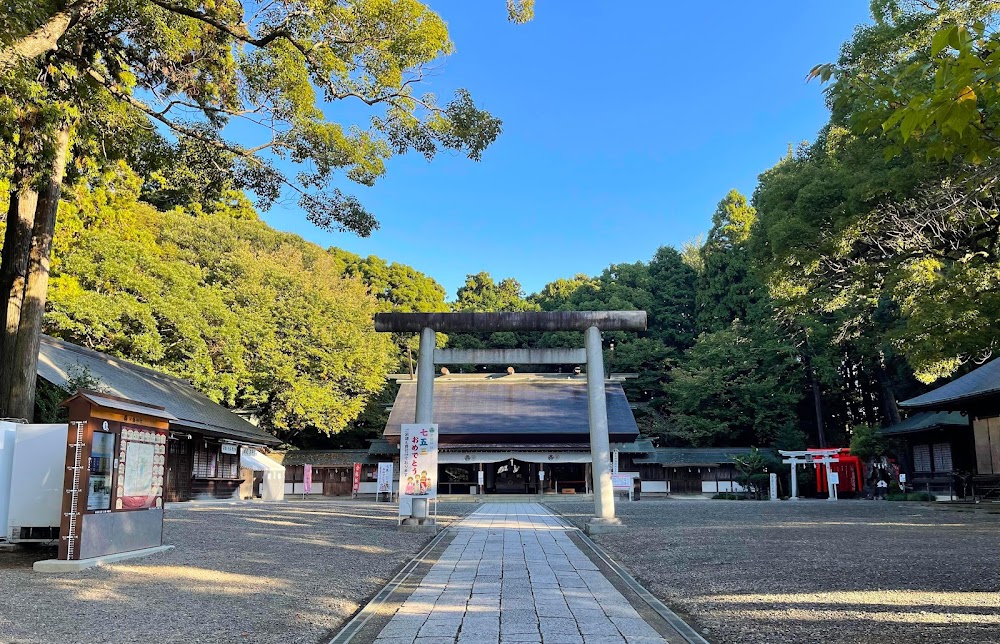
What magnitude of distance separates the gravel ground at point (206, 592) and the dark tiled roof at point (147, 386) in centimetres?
594

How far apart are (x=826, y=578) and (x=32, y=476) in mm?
7681

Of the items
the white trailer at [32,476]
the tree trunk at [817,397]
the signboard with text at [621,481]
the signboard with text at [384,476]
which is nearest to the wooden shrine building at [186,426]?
the signboard with text at [384,476]

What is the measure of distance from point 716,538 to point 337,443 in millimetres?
24803

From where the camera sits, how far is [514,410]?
26.7m

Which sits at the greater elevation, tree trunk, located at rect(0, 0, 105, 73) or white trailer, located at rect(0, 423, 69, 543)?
tree trunk, located at rect(0, 0, 105, 73)

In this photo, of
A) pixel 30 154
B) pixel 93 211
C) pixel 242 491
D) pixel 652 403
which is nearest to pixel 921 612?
pixel 30 154

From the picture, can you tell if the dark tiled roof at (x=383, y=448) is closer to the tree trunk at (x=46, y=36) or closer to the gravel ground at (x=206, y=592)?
the gravel ground at (x=206, y=592)

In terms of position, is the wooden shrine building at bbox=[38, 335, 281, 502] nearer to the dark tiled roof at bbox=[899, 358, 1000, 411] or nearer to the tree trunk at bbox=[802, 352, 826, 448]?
the dark tiled roof at bbox=[899, 358, 1000, 411]

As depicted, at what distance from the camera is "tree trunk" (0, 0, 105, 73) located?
609 cm

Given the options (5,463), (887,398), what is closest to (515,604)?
(5,463)

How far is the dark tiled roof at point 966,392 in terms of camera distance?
1352cm

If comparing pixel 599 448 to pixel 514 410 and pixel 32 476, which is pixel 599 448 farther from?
pixel 514 410

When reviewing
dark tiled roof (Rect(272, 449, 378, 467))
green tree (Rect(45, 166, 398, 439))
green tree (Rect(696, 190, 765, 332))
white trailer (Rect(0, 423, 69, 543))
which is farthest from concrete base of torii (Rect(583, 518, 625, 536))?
green tree (Rect(696, 190, 765, 332))

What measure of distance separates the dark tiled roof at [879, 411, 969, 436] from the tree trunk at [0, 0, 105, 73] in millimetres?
21824
